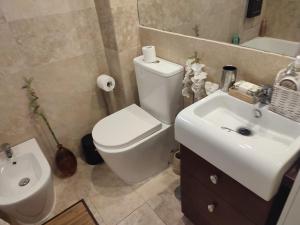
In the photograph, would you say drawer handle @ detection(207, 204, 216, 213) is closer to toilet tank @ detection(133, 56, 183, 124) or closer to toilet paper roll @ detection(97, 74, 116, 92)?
toilet tank @ detection(133, 56, 183, 124)

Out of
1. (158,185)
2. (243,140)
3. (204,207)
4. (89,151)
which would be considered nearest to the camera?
(243,140)

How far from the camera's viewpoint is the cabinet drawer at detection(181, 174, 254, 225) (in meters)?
0.94

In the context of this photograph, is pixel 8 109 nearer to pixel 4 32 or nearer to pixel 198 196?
pixel 4 32

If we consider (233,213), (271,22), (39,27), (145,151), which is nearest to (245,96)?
(271,22)

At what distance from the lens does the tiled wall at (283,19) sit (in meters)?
0.90

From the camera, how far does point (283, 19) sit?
0.94 m

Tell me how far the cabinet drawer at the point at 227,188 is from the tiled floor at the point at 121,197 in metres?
0.54

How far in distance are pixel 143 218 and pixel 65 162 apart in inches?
30.7

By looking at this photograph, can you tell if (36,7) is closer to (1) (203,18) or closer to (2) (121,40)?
(2) (121,40)

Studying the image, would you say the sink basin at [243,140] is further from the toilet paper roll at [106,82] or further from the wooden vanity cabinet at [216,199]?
the toilet paper roll at [106,82]

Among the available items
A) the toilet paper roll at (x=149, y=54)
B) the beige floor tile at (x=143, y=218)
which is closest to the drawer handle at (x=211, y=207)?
the beige floor tile at (x=143, y=218)

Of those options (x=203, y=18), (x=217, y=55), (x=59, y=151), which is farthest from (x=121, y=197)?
(x=203, y=18)

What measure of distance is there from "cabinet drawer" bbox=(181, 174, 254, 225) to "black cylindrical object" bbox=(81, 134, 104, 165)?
35.4 inches

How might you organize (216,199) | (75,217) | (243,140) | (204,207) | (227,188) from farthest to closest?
(75,217)
(204,207)
(216,199)
(227,188)
(243,140)
